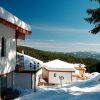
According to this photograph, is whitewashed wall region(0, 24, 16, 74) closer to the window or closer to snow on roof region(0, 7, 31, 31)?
the window

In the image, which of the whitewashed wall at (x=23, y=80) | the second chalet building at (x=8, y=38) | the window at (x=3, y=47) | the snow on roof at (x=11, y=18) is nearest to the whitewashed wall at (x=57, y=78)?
the whitewashed wall at (x=23, y=80)

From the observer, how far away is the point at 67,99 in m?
27.3

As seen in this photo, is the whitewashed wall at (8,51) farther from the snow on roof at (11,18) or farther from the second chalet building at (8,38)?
the snow on roof at (11,18)

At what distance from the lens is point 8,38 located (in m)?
25.3

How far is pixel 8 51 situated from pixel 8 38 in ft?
3.10

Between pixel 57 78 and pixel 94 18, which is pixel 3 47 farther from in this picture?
pixel 57 78

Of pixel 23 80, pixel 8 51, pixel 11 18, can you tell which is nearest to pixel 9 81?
pixel 23 80

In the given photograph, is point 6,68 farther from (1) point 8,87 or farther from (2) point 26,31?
(1) point 8,87

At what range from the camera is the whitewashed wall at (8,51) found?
2342 centimetres

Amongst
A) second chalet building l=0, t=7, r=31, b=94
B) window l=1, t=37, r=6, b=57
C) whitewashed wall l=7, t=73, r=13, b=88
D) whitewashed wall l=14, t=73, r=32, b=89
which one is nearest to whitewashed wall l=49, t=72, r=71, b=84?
whitewashed wall l=14, t=73, r=32, b=89

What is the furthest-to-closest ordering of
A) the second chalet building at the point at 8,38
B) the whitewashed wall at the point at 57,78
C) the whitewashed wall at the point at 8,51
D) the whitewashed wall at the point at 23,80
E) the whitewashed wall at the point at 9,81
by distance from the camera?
1. the whitewashed wall at the point at 57,78
2. the whitewashed wall at the point at 23,80
3. the whitewashed wall at the point at 9,81
4. the whitewashed wall at the point at 8,51
5. the second chalet building at the point at 8,38

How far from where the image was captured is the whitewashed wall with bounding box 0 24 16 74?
76.8 feet

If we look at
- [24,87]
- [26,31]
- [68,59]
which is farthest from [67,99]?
[68,59]

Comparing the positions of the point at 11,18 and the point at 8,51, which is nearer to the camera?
the point at 11,18
